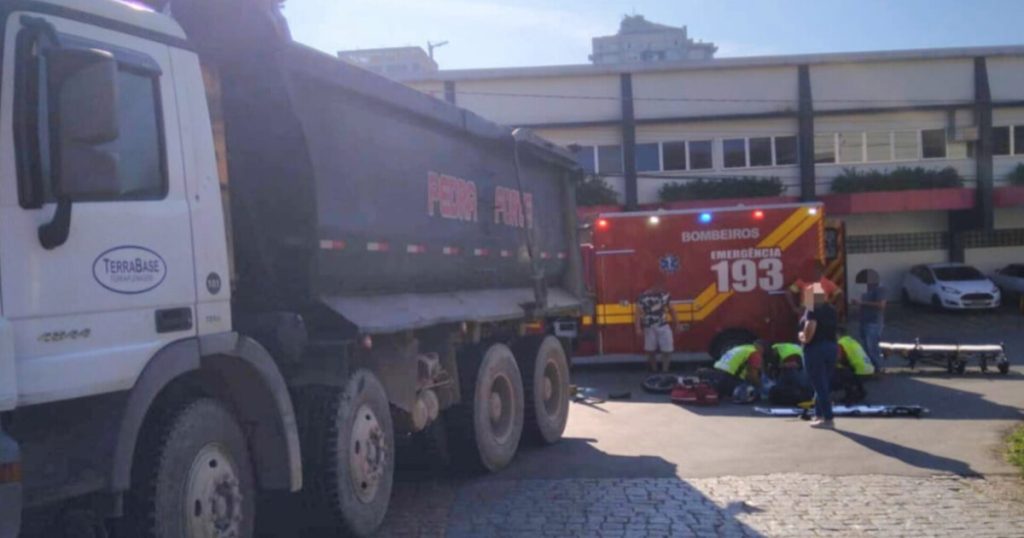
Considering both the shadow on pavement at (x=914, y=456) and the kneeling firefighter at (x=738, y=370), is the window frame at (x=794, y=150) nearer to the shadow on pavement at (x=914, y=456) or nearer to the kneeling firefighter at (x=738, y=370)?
the kneeling firefighter at (x=738, y=370)

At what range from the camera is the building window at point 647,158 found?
37719 mm

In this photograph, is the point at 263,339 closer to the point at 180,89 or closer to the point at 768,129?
the point at 180,89

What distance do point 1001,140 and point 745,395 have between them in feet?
91.0

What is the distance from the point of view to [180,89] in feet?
19.2

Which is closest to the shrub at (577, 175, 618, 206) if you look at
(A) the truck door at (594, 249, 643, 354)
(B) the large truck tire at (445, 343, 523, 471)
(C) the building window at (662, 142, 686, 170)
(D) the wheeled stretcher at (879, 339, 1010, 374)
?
(C) the building window at (662, 142, 686, 170)

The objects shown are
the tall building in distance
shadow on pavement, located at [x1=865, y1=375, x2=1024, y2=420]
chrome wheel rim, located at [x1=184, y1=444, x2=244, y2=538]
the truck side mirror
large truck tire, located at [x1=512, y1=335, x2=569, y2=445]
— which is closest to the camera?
the truck side mirror

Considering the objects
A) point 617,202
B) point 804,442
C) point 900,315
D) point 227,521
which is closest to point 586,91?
point 617,202

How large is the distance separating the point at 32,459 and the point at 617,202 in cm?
3326

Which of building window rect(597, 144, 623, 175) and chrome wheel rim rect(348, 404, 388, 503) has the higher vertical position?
building window rect(597, 144, 623, 175)

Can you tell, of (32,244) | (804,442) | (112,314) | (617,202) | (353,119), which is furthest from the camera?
(617,202)

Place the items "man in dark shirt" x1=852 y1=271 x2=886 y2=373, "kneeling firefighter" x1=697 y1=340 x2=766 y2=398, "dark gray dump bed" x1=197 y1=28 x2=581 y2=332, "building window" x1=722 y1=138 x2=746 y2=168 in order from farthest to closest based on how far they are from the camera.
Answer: "building window" x1=722 y1=138 x2=746 y2=168 → "man in dark shirt" x1=852 y1=271 x2=886 y2=373 → "kneeling firefighter" x1=697 y1=340 x2=766 y2=398 → "dark gray dump bed" x1=197 y1=28 x2=581 y2=332

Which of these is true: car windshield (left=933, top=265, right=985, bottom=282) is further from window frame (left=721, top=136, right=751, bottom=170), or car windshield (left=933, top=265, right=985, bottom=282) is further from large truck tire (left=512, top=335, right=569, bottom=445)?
large truck tire (left=512, top=335, right=569, bottom=445)

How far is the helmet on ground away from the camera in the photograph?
15.2 m

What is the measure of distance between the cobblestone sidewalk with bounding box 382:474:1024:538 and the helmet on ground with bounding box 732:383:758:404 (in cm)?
533
